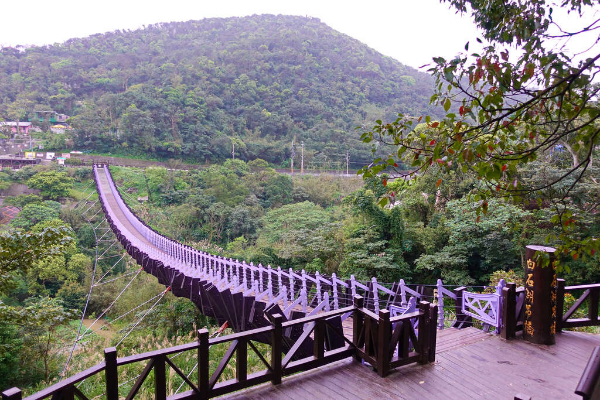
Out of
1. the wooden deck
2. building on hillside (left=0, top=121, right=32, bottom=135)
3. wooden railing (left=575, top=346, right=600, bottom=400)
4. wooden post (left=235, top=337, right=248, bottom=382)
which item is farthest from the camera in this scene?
building on hillside (left=0, top=121, right=32, bottom=135)

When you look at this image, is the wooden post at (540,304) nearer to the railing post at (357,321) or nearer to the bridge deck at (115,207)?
the railing post at (357,321)

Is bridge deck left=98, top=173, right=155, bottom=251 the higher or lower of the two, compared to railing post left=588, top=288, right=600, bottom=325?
lower

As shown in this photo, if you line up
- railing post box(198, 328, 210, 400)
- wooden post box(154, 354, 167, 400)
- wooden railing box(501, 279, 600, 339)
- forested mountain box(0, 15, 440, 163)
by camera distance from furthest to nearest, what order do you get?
forested mountain box(0, 15, 440, 163) → wooden railing box(501, 279, 600, 339) → railing post box(198, 328, 210, 400) → wooden post box(154, 354, 167, 400)

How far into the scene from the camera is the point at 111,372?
7.27 ft

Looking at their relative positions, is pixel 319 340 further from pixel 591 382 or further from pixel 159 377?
pixel 591 382

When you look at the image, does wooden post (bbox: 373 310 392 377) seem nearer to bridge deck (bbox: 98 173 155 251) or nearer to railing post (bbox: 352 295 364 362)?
railing post (bbox: 352 295 364 362)

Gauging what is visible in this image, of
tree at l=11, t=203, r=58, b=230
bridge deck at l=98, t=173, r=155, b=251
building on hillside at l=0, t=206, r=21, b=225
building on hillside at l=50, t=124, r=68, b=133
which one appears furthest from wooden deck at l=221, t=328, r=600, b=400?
building on hillside at l=50, t=124, r=68, b=133

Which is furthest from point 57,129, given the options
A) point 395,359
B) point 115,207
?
point 395,359

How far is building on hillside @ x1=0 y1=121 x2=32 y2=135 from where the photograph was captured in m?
34.2

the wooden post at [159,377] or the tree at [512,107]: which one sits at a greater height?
the tree at [512,107]

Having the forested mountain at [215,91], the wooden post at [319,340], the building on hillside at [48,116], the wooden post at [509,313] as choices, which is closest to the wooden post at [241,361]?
the wooden post at [319,340]

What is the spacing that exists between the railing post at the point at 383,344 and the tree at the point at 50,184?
25.6 meters

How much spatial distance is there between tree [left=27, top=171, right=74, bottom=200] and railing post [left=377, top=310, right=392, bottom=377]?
25.6m

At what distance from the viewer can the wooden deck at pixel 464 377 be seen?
2.70 metres
